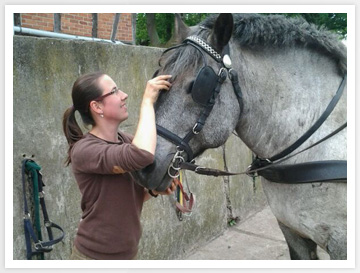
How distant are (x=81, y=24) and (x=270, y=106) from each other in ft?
11.5

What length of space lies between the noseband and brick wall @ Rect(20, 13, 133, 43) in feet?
8.83

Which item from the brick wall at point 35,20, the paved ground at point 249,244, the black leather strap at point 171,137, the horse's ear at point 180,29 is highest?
the brick wall at point 35,20

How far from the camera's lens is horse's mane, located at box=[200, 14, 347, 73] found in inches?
75.7

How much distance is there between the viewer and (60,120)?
2.66 metres

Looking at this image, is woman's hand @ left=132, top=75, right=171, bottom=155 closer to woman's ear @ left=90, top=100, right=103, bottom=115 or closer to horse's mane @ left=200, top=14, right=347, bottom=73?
woman's ear @ left=90, top=100, right=103, bottom=115

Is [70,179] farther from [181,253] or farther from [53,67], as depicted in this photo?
[181,253]

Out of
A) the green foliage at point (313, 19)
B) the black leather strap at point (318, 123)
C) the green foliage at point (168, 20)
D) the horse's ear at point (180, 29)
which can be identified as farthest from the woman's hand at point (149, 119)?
the green foliage at point (168, 20)

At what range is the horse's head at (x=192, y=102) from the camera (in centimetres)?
172

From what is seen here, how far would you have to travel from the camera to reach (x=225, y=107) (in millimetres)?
1835

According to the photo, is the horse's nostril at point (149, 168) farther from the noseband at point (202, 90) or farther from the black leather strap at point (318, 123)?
the black leather strap at point (318, 123)

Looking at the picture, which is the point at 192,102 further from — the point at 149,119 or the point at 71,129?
the point at 71,129

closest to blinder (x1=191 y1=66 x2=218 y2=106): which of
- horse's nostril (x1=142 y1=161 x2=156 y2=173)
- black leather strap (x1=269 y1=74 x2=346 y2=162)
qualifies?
horse's nostril (x1=142 y1=161 x2=156 y2=173)

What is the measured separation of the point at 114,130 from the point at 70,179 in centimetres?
113

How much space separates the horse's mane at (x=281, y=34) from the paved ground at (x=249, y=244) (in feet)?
7.96
